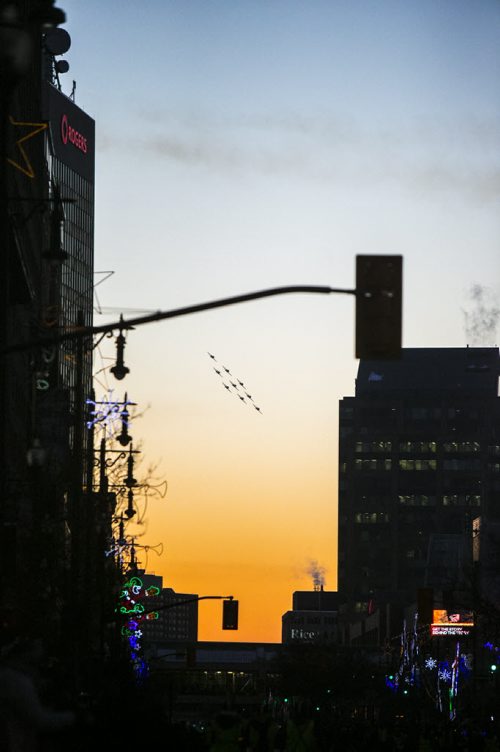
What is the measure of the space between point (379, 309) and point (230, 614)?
56073 mm

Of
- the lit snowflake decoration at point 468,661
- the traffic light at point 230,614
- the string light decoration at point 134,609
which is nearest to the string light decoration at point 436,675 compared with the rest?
the lit snowflake decoration at point 468,661

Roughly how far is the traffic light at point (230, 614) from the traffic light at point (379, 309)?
55607 mm

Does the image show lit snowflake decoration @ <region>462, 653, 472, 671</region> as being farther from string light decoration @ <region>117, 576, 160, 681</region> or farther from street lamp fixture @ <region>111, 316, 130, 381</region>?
street lamp fixture @ <region>111, 316, 130, 381</region>

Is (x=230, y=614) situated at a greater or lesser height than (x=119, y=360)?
lesser

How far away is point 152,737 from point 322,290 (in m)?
18.0

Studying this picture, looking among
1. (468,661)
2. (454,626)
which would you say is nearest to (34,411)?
(468,661)

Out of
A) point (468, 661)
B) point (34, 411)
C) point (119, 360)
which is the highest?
point (34, 411)

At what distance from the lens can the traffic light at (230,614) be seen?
73500mm

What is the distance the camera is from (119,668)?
65125mm

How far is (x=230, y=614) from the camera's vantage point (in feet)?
242

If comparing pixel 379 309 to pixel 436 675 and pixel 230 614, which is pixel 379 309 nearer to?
pixel 230 614

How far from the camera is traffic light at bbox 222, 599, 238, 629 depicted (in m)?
73.5

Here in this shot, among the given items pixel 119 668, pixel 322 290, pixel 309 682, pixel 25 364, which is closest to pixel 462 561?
pixel 309 682

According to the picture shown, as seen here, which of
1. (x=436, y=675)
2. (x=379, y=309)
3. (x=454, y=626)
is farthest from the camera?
(x=454, y=626)
